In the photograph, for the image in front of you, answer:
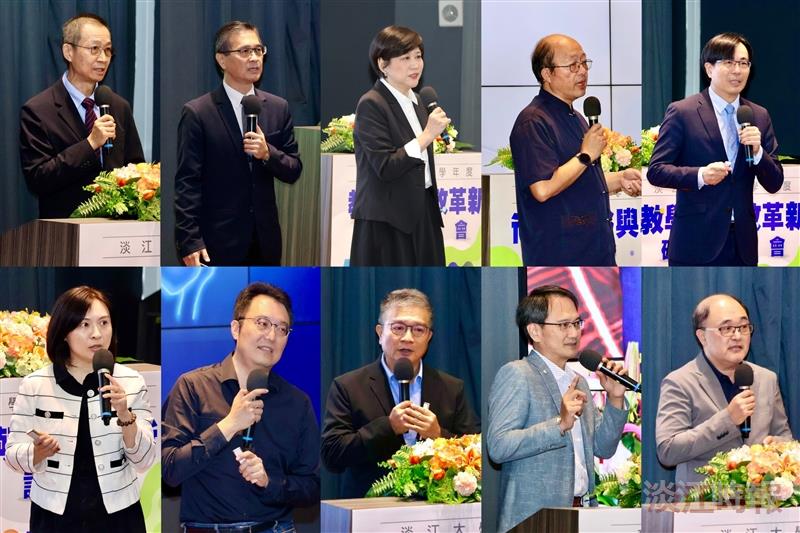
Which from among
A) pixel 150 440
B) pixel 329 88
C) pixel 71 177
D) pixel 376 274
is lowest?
pixel 150 440

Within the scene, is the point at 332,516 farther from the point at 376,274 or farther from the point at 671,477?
the point at 671,477

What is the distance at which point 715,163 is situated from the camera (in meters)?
6.25

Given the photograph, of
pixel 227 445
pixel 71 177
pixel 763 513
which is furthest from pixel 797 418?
pixel 71 177

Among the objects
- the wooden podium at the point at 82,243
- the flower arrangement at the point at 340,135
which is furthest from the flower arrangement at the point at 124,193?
the flower arrangement at the point at 340,135

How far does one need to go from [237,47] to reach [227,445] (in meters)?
1.90

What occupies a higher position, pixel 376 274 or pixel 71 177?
pixel 71 177

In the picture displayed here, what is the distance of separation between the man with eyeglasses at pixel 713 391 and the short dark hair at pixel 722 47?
3.82 feet

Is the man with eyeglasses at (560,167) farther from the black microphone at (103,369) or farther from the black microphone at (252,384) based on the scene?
the black microphone at (103,369)

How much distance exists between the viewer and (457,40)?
6207mm

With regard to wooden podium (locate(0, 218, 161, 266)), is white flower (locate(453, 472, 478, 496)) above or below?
below

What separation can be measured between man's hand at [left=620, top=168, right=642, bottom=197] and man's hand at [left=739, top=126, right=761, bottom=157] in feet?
1.73

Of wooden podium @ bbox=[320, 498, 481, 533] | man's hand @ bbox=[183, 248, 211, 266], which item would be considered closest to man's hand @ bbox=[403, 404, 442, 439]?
wooden podium @ bbox=[320, 498, 481, 533]

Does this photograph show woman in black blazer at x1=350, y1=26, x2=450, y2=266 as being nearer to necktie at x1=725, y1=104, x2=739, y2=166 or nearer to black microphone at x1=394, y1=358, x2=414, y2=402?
black microphone at x1=394, y1=358, x2=414, y2=402

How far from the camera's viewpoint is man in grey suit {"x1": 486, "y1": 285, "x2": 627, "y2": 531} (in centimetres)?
618
